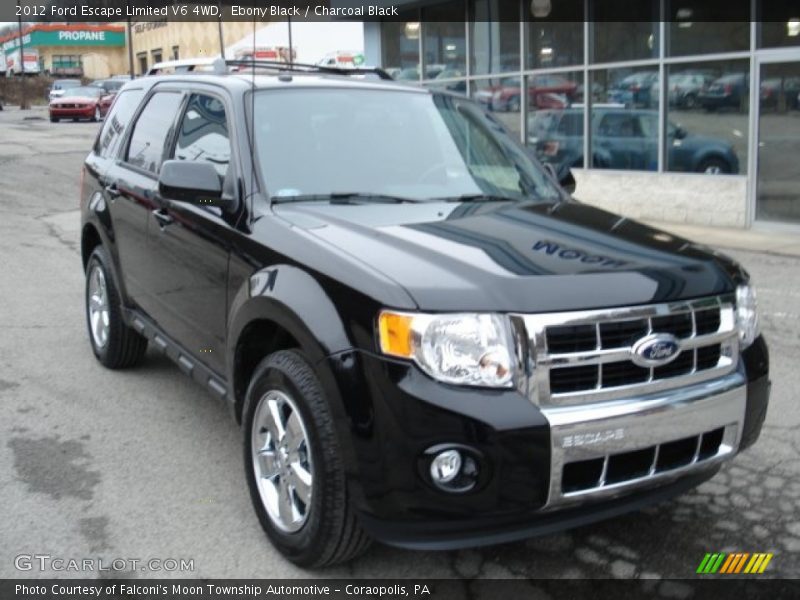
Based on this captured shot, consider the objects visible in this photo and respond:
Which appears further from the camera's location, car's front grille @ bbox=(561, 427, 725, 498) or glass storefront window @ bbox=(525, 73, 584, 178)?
glass storefront window @ bbox=(525, 73, 584, 178)

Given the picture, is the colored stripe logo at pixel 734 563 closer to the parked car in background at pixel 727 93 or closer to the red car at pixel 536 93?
the parked car in background at pixel 727 93

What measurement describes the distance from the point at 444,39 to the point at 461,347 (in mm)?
14950

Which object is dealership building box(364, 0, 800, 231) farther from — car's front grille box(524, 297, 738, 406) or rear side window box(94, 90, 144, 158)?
car's front grille box(524, 297, 738, 406)

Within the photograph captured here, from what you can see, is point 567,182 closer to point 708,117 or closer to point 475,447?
point 475,447

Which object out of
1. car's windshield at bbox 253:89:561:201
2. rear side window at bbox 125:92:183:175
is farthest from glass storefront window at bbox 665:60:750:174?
rear side window at bbox 125:92:183:175

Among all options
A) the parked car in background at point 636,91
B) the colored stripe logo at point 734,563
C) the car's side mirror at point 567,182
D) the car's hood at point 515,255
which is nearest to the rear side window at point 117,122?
the car's hood at point 515,255

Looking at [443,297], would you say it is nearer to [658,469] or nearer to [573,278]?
[573,278]

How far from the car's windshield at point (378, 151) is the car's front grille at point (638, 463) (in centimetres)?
151

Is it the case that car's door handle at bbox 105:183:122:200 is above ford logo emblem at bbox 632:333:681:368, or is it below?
above

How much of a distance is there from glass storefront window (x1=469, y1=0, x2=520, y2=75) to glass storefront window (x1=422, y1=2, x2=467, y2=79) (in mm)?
315

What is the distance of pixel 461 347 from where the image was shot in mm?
2906

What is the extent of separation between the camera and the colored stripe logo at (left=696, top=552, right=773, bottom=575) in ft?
11.1

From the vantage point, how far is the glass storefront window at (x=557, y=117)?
14469 mm

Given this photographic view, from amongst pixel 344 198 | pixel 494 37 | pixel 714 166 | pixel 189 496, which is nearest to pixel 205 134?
pixel 344 198
